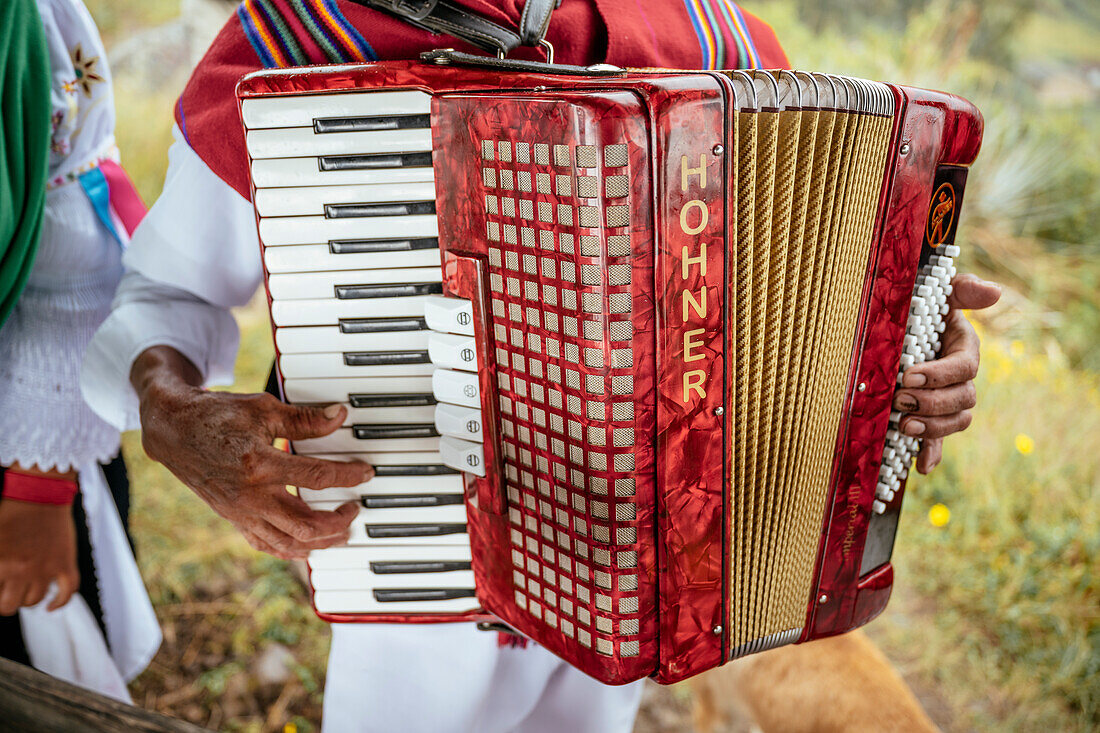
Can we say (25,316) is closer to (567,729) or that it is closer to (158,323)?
(158,323)

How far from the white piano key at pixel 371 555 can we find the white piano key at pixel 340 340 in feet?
0.93

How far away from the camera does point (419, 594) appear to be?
1.02m

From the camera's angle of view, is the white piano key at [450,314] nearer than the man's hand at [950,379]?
Yes

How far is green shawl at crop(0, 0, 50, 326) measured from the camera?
1134mm

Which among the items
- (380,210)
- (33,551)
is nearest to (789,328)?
(380,210)

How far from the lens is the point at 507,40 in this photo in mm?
846

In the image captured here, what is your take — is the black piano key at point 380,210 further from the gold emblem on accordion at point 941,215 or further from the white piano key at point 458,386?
the gold emblem on accordion at point 941,215

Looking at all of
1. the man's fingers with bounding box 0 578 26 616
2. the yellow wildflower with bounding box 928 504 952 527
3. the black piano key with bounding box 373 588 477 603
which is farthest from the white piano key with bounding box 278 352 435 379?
the yellow wildflower with bounding box 928 504 952 527

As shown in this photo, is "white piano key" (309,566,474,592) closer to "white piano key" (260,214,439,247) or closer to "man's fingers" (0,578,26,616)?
"white piano key" (260,214,439,247)

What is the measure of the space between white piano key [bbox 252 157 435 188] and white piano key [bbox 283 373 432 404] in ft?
0.78

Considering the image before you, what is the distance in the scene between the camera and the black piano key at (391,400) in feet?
3.02

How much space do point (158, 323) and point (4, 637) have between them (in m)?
0.88

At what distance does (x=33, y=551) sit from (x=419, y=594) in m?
0.84

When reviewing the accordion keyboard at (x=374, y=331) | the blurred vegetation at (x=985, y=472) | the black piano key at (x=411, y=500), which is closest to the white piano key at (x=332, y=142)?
the accordion keyboard at (x=374, y=331)
